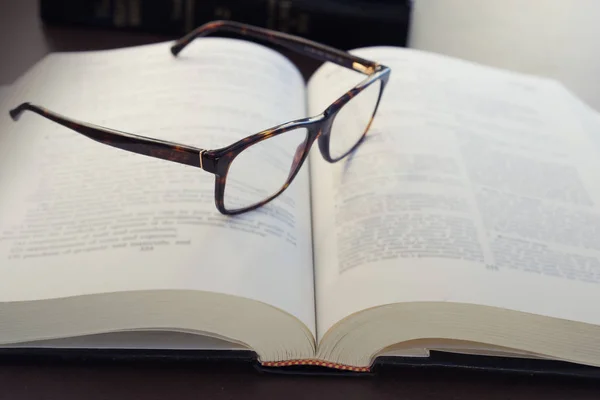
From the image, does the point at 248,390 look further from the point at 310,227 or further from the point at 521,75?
the point at 521,75

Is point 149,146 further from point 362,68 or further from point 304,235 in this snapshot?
point 362,68

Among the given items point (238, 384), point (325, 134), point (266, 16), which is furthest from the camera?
point (266, 16)

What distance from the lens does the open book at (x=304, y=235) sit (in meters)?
0.43

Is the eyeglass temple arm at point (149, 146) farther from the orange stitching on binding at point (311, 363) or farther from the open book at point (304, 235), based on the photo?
the orange stitching on binding at point (311, 363)

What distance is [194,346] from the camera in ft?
1.48

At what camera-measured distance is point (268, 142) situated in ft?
1.94

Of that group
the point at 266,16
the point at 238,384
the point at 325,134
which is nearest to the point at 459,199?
the point at 325,134

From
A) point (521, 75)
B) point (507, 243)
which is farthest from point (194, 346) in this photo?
point (521, 75)

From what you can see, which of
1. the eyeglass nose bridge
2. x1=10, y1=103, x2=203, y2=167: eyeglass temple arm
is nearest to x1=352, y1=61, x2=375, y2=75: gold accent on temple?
the eyeglass nose bridge

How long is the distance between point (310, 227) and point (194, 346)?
14cm

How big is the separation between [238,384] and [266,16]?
0.56 m

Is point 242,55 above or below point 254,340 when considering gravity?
above

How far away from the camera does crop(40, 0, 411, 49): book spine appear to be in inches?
33.5

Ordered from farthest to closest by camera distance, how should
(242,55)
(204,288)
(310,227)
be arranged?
(242,55) < (310,227) < (204,288)
